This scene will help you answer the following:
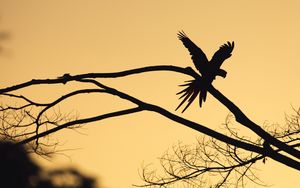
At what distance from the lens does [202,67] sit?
24.0 feet

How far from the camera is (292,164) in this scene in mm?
6266

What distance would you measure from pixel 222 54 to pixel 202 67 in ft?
2.02

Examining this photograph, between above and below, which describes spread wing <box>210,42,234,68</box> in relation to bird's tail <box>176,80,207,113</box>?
above

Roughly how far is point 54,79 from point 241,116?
2633 millimetres

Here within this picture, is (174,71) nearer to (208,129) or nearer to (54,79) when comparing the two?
(208,129)

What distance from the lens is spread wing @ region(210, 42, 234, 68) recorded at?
7.58 m

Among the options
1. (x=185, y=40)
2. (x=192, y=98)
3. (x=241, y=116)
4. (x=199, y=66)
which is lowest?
(x=241, y=116)

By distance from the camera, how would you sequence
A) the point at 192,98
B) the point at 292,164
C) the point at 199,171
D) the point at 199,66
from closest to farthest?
the point at 292,164, the point at 192,98, the point at 199,66, the point at 199,171

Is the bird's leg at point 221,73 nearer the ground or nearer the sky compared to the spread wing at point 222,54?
nearer the ground

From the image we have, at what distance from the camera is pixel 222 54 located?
7.75 m

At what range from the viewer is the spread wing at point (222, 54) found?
758cm

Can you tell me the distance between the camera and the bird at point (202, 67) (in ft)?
22.2

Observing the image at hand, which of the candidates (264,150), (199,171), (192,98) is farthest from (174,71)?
(199,171)

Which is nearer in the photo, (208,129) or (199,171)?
(208,129)
